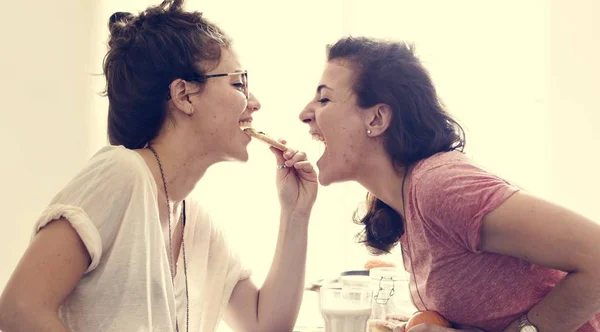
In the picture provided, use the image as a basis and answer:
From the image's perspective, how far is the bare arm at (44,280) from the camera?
1.11 meters

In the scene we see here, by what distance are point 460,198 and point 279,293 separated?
2.11 feet

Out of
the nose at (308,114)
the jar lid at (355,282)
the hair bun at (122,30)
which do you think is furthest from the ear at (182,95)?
the jar lid at (355,282)

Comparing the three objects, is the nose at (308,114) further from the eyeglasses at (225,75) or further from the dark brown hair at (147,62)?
the dark brown hair at (147,62)

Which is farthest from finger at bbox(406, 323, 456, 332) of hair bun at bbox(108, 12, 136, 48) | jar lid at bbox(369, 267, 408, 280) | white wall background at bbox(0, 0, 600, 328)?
white wall background at bbox(0, 0, 600, 328)

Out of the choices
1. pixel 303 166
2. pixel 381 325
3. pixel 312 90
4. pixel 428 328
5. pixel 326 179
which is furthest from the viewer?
pixel 312 90

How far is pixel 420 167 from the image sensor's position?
1.31 metres

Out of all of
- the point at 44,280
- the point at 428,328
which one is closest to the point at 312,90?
the point at 428,328

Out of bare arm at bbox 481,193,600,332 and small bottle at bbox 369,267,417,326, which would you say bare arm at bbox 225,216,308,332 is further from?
bare arm at bbox 481,193,600,332

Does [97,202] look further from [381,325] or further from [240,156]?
[381,325]

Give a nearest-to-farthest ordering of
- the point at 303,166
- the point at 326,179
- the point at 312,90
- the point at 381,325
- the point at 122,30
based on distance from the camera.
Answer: the point at 381,325, the point at 122,30, the point at 326,179, the point at 303,166, the point at 312,90

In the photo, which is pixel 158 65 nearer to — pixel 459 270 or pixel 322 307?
pixel 322 307

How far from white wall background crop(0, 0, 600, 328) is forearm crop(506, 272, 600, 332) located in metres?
1.20

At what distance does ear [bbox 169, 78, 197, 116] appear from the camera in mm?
1441

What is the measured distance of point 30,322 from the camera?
1107mm
